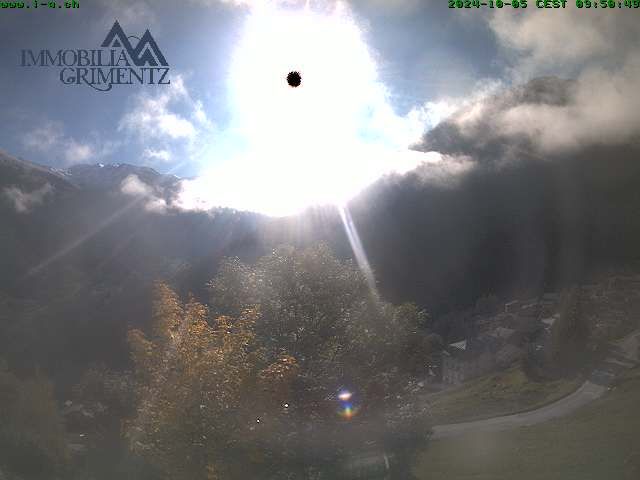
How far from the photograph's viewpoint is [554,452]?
26016 millimetres

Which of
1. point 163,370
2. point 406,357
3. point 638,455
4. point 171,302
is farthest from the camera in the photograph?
→ point 406,357

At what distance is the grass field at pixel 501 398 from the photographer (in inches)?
2210

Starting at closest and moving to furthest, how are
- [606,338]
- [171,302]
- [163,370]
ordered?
[163,370]
[171,302]
[606,338]

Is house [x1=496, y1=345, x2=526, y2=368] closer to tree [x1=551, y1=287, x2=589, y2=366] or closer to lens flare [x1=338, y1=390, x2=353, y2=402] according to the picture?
tree [x1=551, y1=287, x2=589, y2=366]

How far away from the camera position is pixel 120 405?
136 ft

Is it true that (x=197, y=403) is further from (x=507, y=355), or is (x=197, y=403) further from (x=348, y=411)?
(x=507, y=355)

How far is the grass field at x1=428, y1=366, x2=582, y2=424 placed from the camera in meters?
56.1

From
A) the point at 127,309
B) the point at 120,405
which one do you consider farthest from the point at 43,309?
the point at 120,405

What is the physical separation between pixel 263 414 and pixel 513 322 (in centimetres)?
14731

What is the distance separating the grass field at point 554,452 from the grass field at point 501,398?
13.4 metres

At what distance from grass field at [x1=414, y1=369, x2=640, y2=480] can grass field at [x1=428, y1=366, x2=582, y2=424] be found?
13439 millimetres

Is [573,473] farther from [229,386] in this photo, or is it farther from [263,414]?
[229,386]

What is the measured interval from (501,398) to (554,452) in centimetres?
4422

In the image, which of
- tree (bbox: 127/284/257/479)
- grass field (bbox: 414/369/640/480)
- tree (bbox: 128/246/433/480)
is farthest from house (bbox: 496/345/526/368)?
tree (bbox: 127/284/257/479)
